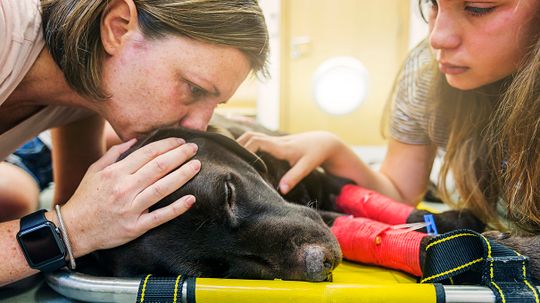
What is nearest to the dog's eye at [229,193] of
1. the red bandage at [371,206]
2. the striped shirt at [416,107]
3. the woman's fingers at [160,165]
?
the woman's fingers at [160,165]

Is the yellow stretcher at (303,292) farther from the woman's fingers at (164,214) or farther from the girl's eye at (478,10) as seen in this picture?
the girl's eye at (478,10)

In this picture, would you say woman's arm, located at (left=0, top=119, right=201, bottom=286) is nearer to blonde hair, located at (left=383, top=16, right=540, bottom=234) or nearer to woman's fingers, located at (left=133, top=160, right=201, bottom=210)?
woman's fingers, located at (left=133, top=160, right=201, bottom=210)

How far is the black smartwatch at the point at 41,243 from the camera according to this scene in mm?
1062

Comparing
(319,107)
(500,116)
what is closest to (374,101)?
(319,107)

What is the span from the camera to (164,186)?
1.08 meters

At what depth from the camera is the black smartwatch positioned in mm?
1062

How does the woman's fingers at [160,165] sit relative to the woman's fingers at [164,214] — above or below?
above

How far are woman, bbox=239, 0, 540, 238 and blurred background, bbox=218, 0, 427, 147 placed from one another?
148cm

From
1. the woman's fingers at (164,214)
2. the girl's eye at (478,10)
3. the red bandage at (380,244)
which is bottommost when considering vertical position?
the red bandage at (380,244)

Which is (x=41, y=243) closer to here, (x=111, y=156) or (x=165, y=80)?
(x=111, y=156)

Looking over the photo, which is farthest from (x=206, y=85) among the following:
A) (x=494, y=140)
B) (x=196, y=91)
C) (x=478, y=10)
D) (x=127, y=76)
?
(x=494, y=140)

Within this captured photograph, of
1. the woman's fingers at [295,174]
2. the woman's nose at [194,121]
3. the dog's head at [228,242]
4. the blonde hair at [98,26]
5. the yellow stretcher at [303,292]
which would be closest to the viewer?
the yellow stretcher at [303,292]

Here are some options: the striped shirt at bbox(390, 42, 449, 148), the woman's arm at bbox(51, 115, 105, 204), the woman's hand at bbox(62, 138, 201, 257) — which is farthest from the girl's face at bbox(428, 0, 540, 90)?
the woman's arm at bbox(51, 115, 105, 204)

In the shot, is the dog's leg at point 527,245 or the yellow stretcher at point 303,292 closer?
the yellow stretcher at point 303,292
